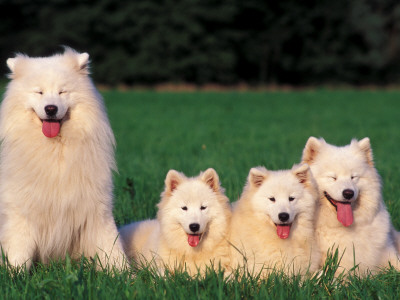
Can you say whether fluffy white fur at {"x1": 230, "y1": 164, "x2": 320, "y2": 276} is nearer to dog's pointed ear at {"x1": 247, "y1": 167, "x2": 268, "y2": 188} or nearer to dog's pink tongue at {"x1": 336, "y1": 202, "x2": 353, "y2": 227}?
dog's pointed ear at {"x1": 247, "y1": 167, "x2": 268, "y2": 188}

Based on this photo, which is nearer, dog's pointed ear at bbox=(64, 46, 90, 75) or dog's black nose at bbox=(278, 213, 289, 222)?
dog's black nose at bbox=(278, 213, 289, 222)

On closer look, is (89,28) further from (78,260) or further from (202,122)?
(78,260)

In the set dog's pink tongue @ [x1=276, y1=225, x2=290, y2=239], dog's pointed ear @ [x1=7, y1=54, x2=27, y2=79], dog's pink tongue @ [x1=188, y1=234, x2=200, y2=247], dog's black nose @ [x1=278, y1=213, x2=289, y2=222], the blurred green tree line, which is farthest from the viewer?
the blurred green tree line

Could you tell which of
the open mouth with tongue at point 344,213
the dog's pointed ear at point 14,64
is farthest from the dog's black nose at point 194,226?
Result: the dog's pointed ear at point 14,64

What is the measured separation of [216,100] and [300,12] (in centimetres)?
2222

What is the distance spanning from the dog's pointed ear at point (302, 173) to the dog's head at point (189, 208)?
0.64m

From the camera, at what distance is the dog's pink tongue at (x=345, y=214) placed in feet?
14.1

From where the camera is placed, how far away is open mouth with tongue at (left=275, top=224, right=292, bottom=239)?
4066 millimetres

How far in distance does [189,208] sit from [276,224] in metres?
0.69

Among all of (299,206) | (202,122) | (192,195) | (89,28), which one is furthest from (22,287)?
(89,28)

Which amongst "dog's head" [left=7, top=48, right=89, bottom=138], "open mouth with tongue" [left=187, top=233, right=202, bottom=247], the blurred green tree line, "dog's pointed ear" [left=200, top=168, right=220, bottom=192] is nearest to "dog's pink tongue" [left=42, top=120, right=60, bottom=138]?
"dog's head" [left=7, top=48, right=89, bottom=138]

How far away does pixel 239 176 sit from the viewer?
7.60 meters

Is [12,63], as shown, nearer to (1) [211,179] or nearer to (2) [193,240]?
(1) [211,179]

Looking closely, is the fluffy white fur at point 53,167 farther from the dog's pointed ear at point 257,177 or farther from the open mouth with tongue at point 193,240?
the dog's pointed ear at point 257,177
